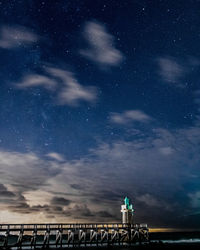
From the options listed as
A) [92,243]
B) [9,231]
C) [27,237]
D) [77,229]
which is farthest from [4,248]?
[92,243]

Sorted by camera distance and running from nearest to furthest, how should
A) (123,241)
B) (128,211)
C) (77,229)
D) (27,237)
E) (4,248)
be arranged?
1. (4,248)
2. (27,237)
3. (77,229)
4. (123,241)
5. (128,211)

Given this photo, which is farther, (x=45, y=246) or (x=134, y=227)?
(x=134, y=227)

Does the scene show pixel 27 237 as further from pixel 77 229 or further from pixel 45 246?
pixel 77 229

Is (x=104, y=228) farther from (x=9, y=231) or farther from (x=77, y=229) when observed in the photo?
(x=9, y=231)

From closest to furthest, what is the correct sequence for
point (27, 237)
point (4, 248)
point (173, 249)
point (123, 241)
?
point (4, 248) → point (173, 249) → point (27, 237) → point (123, 241)

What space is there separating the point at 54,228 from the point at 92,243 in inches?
316

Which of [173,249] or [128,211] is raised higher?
[128,211]

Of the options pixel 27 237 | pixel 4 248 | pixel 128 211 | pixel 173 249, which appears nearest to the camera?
pixel 4 248

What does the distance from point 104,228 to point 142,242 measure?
24.7 ft

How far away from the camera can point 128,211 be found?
41.4 metres

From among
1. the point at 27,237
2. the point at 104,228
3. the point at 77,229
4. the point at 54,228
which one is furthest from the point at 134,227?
the point at 27,237

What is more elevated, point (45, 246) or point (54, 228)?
point (54, 228)

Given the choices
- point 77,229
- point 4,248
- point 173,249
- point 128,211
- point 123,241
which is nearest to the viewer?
point 4,248

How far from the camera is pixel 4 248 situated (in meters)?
25.8
